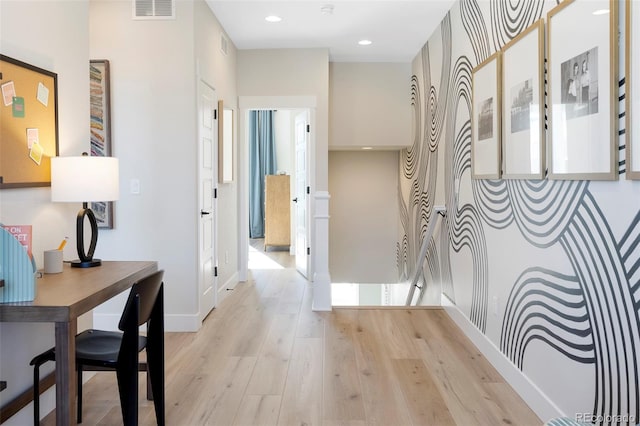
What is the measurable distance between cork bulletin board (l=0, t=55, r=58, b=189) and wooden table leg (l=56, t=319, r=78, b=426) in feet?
2.61

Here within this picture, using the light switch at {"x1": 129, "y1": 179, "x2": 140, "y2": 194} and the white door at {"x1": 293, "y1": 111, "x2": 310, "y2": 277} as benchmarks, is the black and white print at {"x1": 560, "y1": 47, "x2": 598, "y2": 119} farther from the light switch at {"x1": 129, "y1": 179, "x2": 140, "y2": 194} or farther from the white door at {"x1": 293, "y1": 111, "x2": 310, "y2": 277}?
the white door at {"x1": 293, "y1": 111, "x2": 310, "y2": 277}

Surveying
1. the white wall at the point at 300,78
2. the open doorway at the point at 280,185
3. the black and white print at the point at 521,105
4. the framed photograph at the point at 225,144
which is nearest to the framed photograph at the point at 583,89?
the black and white print at the point at 521,105

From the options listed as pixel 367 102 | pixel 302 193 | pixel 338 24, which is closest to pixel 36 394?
pixel 338 24

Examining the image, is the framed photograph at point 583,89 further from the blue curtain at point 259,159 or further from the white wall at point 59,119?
the blue curtain at point 259,159

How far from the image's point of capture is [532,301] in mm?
2529

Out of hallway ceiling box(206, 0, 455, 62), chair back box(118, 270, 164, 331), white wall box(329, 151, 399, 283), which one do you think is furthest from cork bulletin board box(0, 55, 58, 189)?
white wall box(329, 151, 399, 283)

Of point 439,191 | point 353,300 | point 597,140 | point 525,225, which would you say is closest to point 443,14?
point 439,191

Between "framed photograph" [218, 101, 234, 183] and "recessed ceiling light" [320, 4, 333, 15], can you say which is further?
"framed photograph" [218, 101, 234, 183]

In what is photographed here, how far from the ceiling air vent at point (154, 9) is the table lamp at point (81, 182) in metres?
1.76

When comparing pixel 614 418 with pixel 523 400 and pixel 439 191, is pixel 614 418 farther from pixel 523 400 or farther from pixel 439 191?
pixel 439 191

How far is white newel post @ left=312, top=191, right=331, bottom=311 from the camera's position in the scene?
171 inches

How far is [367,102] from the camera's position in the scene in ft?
20.2

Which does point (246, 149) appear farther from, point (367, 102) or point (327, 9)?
point (327, 9)

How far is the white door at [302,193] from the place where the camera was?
5.79m
